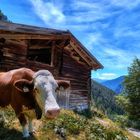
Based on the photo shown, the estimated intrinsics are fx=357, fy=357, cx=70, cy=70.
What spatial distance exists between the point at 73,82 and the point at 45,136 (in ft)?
41.8

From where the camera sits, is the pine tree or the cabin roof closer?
the cabin roof

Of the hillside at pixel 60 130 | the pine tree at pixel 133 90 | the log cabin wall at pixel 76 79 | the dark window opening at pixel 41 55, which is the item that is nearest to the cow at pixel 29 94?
the hillside at pixel 60 130

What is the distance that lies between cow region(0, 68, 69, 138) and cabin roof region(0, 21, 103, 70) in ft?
22.9

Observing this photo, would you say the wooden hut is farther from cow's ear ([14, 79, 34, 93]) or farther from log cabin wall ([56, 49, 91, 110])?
cow's ear ([14, 79, 34, 93])

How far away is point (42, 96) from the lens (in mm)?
10172

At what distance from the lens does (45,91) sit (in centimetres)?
1008

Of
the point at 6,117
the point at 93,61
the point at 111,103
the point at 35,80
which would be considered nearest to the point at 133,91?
the point at 93,61

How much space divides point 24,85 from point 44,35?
35.7ft

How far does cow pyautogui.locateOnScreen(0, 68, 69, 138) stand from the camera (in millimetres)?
9945

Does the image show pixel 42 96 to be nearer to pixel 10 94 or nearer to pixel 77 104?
pixel 10 94

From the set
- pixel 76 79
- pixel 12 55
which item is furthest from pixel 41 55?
pixel 12 55

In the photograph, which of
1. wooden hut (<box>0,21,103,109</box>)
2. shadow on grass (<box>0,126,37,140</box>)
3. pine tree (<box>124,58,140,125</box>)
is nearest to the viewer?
shadow on grass (<box>0,126,37,140</box>)

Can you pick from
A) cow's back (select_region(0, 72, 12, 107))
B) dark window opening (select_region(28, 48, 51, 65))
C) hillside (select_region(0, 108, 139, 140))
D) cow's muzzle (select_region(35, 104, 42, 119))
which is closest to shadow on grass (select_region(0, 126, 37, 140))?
hillside (select_region(0, 108, 139, 140))

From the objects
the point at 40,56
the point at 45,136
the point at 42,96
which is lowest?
the point at 45,136
